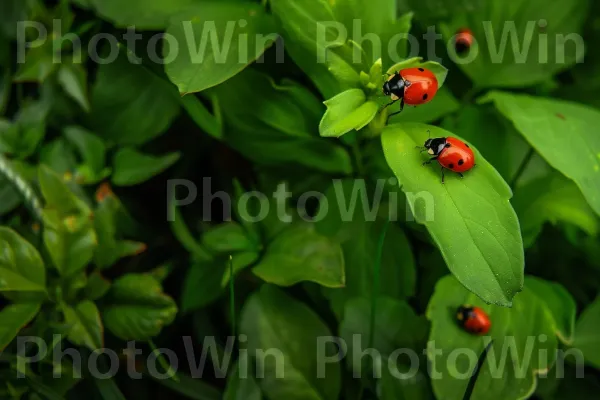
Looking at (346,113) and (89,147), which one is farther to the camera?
(89,147)

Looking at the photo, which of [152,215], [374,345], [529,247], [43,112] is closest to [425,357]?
[374,345]

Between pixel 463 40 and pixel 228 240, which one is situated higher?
pixel 463 40

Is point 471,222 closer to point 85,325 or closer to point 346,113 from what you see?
point 346,113

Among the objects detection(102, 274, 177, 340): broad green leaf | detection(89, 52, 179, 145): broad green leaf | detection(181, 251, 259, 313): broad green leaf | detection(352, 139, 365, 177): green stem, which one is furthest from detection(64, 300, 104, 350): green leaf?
detection(352, 139, 365, 177): green stem

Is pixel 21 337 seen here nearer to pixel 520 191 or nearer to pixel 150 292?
pixel 150 292

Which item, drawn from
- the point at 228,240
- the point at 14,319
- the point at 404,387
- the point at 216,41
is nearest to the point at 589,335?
the point at 404,387
